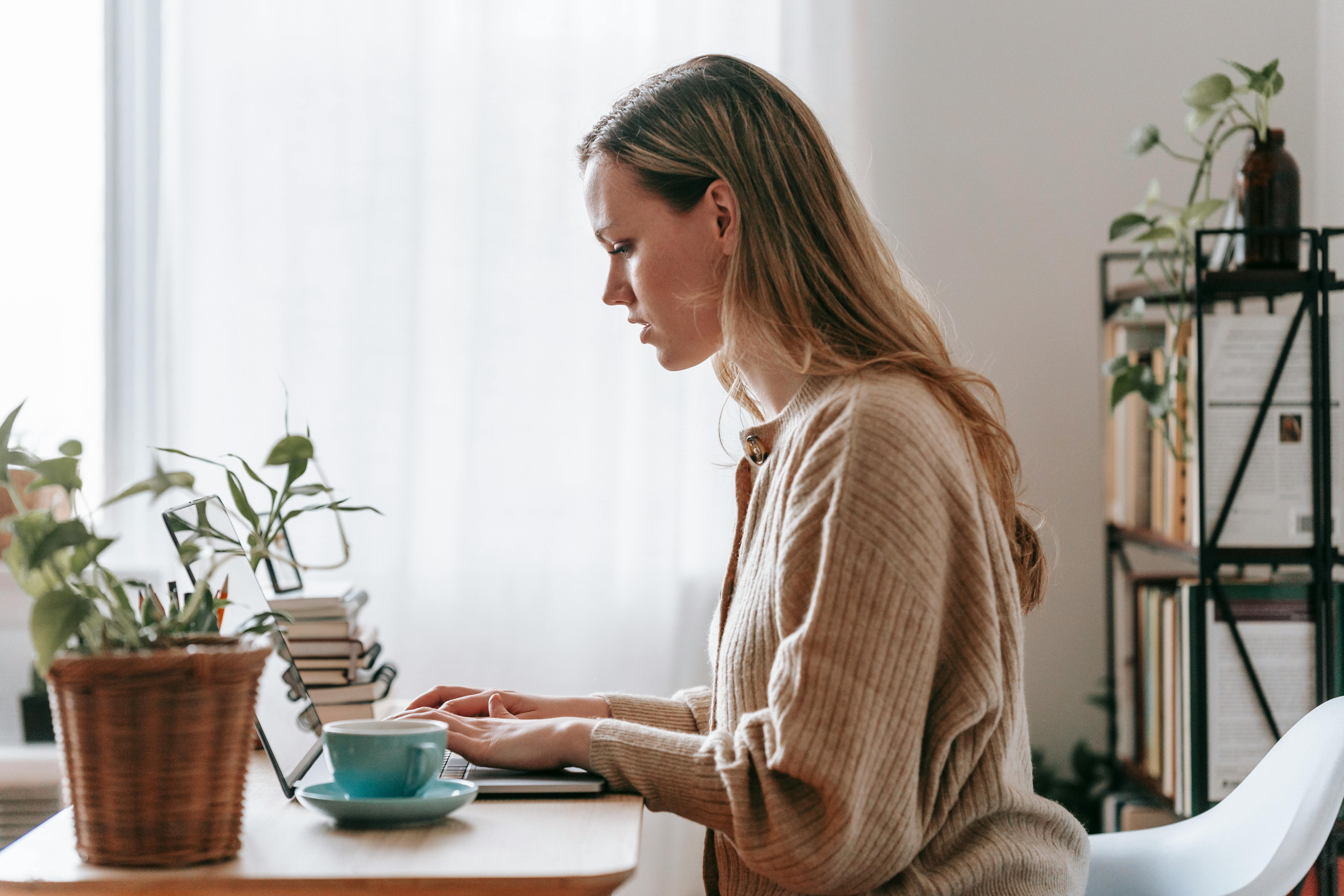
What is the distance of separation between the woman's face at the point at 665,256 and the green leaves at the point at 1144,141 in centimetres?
109

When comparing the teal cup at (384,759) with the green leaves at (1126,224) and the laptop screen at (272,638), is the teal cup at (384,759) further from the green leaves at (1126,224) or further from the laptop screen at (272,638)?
the green leaves at (1126,224)

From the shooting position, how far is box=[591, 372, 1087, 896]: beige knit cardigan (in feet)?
2.84

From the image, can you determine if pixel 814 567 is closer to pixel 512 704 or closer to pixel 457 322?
pixel 512 704

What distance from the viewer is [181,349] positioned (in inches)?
87.7

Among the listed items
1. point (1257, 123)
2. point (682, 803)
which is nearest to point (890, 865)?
point (682, 803)

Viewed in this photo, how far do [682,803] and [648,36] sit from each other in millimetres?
1686

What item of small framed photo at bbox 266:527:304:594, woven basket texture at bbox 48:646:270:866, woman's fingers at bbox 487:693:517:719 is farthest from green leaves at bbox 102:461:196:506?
small framed photo at bbox 266:527:304:594

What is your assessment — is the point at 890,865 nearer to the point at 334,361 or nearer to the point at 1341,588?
the point at 1341,588

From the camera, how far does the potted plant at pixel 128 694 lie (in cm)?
73

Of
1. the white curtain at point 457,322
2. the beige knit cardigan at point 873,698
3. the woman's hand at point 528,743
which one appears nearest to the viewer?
the beige knit cardigan at point 873,698

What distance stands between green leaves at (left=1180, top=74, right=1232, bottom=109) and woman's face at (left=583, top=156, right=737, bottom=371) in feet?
3.48

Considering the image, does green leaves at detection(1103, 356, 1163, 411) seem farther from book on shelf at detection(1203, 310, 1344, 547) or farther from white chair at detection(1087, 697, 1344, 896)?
white chair at detection(1087, 697, 1344, 896)

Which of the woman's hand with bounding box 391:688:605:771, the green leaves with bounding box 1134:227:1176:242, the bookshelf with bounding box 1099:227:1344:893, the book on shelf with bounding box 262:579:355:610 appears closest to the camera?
the woman's hand with bounding box 391:688:605:771

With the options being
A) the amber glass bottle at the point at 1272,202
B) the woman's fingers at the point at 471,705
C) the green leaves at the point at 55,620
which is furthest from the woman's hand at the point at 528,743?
the amber glass bottle at the point at 1272,202
